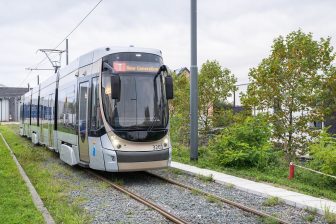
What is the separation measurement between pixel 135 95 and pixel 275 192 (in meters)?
4.14

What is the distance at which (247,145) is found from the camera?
1447 cm

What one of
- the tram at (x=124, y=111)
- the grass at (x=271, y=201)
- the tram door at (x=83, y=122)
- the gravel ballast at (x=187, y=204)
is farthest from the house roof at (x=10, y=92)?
the grass at (x=271, y=201)

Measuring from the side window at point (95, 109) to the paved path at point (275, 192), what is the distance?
3.28 meters

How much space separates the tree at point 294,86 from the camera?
49.1ft

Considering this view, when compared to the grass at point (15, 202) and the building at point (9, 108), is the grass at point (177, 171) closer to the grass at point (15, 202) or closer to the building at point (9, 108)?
the grass at point (15, 202)

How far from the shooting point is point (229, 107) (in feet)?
73.7

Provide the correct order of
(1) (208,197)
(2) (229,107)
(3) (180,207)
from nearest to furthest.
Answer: (3) (180,207) → (1) (208,197) → (2) (229,107)

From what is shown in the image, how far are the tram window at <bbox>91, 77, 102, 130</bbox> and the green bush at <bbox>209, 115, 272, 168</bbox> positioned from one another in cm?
475

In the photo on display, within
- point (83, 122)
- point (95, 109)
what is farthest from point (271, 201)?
point (83, 122)

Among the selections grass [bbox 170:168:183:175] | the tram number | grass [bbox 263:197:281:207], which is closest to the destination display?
the tram number

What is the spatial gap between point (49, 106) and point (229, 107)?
28.8ft

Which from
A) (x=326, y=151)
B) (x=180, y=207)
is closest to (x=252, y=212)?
(x=180, y=207)

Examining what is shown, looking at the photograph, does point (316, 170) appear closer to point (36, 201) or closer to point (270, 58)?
point (270, 58)

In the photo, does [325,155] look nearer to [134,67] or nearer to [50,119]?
[134,67]
